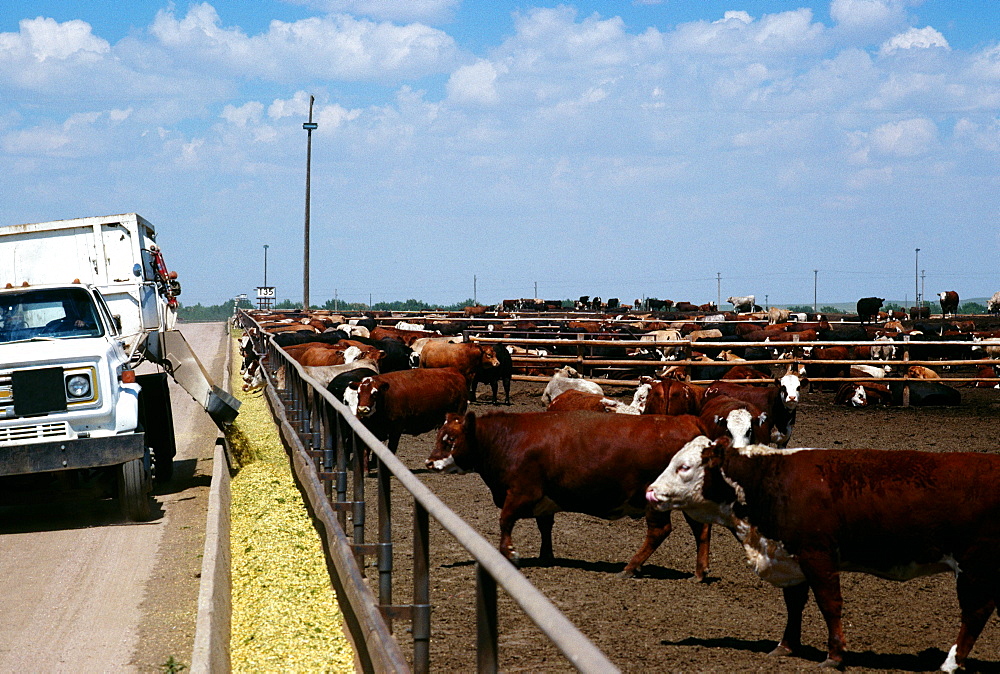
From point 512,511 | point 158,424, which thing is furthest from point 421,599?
point 158,424

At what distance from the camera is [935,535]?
6309 millimetres

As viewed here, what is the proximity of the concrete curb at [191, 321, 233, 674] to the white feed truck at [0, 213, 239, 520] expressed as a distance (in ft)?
4.75

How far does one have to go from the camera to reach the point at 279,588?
7766 millimetres

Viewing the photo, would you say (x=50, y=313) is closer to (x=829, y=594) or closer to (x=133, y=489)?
(x=133, y=489)

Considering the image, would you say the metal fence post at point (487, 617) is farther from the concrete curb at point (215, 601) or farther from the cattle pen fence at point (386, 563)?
the concrete curb at point (215, 601)

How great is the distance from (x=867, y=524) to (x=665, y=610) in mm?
1664

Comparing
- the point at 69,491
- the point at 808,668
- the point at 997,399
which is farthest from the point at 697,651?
the point at 997,399

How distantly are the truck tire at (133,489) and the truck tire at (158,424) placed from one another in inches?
87.9

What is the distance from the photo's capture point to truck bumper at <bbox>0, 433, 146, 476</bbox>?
994 centimetres

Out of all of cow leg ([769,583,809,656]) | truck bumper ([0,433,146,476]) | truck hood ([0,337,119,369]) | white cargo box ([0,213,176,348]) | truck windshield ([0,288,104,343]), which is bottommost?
cow leg ([769,583,809,656])

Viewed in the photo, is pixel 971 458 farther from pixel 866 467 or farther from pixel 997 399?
pixel 997 399

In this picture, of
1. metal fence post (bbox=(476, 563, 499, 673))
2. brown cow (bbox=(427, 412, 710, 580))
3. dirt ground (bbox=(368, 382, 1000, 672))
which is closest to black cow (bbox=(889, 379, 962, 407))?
dirt ground (bbox=(368, 382, 1000, 672))

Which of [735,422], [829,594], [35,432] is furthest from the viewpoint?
[735,422]

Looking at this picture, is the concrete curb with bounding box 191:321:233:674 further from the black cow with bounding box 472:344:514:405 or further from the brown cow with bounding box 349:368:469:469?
the black cow with bounding box 472:344:514:405
